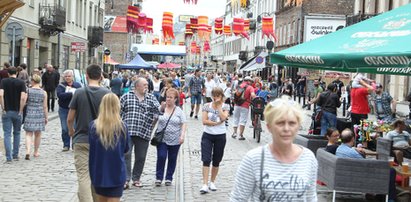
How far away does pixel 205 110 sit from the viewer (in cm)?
923

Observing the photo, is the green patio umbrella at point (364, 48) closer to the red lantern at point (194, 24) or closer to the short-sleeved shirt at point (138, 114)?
the short-sleeved shirt at point (138, 114)

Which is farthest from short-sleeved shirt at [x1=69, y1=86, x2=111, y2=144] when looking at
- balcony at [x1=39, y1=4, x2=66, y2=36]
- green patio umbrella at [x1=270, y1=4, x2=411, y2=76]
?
balcony at [x1=39, y1=4, x2=66, y2=36]

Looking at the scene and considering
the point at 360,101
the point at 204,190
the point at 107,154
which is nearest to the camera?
the point at 107,154

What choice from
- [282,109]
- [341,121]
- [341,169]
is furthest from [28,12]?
[282,109]

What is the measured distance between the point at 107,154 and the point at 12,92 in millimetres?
5943

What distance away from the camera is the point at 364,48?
754 cm

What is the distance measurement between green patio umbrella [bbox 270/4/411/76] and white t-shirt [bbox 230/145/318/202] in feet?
10.5

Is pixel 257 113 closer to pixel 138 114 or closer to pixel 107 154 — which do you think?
pixel 138 114

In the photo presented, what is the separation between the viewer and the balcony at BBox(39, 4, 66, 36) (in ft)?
97.0

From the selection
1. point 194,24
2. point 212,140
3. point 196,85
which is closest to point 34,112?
point 212,140

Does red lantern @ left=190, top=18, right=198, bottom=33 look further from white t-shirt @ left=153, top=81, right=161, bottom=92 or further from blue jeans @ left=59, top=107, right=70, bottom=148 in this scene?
blue jeans @ left=59, top=107, right=70, bottom=148

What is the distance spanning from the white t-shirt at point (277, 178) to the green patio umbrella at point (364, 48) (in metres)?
3.20

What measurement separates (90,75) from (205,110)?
2511mm

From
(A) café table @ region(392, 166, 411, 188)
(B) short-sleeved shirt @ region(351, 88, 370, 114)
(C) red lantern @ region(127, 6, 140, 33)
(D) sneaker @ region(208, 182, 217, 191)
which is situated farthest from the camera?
(C) red lantern @ region(127, 6, 140, 33)
